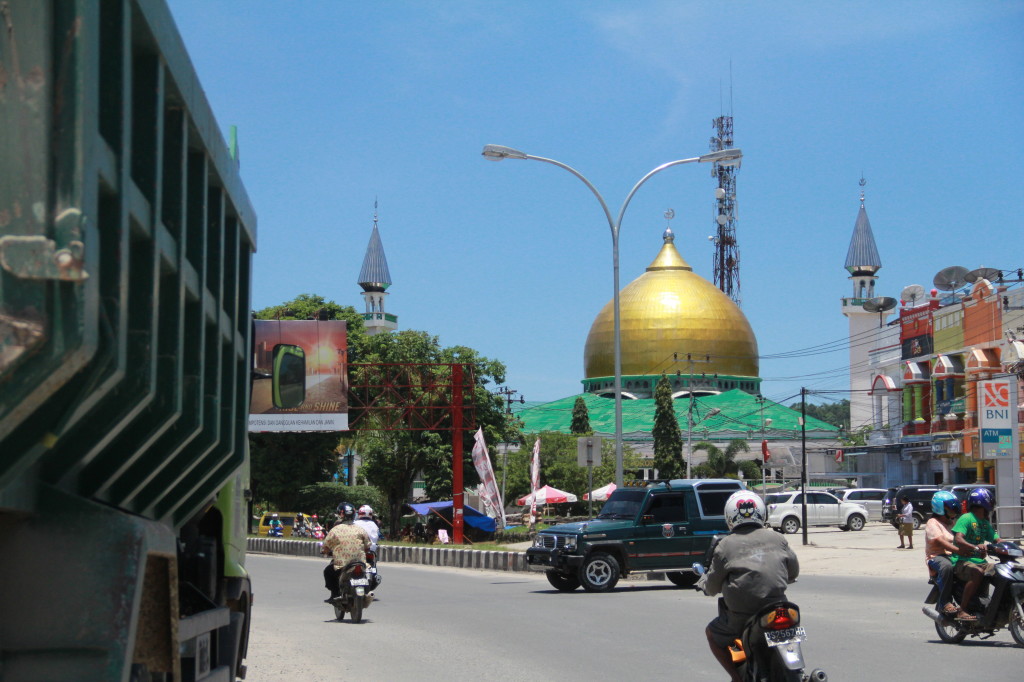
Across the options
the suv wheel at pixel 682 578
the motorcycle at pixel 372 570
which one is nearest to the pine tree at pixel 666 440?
the suv wheel at pixel 682 578

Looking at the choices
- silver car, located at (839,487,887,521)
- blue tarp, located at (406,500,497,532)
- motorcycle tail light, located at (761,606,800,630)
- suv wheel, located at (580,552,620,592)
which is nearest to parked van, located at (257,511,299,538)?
blue tarp, located at (406,500,497,532)

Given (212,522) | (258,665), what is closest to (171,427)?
(212,522)

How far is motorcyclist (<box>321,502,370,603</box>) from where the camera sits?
1443 cm

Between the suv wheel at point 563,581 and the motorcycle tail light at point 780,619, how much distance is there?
1286cm

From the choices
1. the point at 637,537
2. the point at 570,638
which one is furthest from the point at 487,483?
the point at 570,638

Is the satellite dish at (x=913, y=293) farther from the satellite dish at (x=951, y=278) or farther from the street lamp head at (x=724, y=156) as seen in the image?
the street lamp head at (x=724, y=156)

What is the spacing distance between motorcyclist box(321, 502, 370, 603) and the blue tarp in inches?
1068

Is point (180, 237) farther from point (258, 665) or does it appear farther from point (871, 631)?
point (871, 631)

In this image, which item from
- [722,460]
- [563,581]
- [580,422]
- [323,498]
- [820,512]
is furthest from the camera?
[722,460]

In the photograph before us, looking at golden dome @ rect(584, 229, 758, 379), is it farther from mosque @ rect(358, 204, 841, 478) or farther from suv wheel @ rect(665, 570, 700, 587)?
suv wheel @ rect(665, 570, 700, 587)

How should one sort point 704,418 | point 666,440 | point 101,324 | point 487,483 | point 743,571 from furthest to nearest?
point 704,418
point 666,440
point 487,483
point 743,571
point 101,324

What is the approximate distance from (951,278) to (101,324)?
5452 cm

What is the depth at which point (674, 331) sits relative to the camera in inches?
3821

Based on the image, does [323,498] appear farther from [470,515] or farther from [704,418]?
[704,418]
